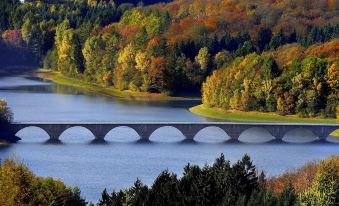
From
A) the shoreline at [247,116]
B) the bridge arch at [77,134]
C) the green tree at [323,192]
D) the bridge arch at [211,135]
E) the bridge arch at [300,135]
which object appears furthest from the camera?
the shoreline at [247,116]

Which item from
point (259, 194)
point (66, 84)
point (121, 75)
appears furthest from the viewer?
point (66, 84)

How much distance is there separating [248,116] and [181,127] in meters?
13.2

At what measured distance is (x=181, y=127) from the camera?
8138 cm

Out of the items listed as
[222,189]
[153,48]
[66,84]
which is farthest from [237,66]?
[222,189]

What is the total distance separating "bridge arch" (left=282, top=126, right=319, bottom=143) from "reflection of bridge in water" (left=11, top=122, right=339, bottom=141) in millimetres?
368

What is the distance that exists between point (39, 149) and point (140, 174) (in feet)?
44.9

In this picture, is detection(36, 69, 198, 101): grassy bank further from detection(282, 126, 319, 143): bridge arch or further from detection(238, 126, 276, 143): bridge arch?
detection(282, 126, 319, 143): bridge arch

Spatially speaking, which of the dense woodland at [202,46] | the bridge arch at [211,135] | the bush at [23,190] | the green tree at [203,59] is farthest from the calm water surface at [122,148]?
the bush at [23,190]

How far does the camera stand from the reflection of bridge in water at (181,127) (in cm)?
8000

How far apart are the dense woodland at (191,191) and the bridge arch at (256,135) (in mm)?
35721

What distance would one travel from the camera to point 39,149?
74.1 m

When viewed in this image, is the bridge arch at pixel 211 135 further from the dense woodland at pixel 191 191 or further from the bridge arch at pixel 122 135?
the dense woodland at pixel 191 191

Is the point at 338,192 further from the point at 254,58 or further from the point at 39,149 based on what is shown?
the point at 254,58

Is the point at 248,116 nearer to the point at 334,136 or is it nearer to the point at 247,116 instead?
the point at 247,116
